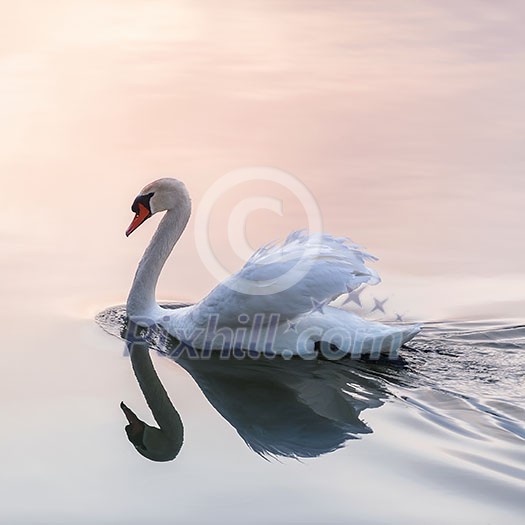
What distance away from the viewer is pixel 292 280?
7.83 m

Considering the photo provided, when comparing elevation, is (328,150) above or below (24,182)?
above

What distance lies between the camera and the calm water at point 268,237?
6.16 m

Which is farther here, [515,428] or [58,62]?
[58,62]

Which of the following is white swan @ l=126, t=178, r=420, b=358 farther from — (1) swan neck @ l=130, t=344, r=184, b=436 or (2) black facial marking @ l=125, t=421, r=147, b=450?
(2) black facial marking @ l=125, t=421, r=147, b=450

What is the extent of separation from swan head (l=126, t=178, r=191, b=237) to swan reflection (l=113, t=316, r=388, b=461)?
47.9 inches

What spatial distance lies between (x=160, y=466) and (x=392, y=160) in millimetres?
6991

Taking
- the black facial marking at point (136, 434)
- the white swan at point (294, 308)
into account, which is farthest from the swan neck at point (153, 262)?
the black facial marking at point (136, 434)

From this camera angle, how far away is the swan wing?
308 inches

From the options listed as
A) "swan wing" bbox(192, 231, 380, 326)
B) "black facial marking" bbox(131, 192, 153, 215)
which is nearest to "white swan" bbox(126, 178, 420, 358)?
"swan wing" bbox(192, 231, 380, 326)

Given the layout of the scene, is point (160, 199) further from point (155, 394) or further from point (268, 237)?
point (155, 394)

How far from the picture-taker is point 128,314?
29.8 feet

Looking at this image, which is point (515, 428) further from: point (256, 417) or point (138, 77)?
point (138, 77)

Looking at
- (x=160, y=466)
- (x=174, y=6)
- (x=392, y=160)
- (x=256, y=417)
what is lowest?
(x=160, y=466)

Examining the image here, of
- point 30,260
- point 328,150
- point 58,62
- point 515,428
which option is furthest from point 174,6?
point 515,428
